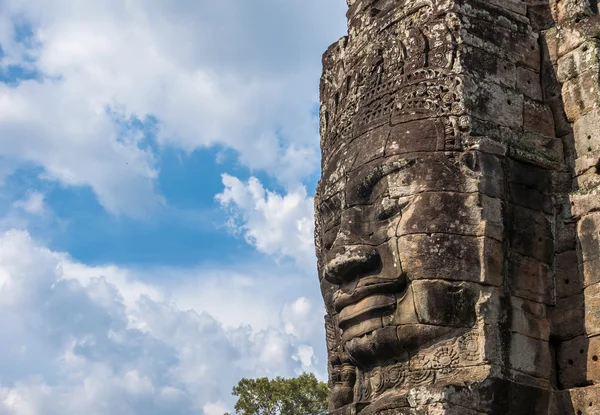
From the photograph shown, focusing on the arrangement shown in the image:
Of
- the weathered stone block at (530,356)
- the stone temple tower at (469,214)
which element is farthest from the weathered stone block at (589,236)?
the weathered stone block at (530,356)

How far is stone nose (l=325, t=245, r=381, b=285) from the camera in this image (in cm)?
885

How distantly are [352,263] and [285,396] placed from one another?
16656mm

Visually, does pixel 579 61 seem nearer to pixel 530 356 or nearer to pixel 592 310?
pixel 592 310

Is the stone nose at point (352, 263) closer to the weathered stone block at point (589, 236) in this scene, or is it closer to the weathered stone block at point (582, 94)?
the weathered stone block at point (589, 236)

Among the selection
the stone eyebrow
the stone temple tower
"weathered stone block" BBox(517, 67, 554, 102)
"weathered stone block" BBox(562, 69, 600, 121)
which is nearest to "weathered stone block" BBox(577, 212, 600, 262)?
the stone temple tower

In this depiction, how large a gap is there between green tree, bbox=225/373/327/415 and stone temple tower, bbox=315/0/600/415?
14.9m

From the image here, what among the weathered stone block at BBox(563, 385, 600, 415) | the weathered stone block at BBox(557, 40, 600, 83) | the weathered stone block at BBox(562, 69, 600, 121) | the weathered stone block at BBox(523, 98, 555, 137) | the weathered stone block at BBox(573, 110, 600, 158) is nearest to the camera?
the weathered stone block at BBox(563, 385, 600, 415)

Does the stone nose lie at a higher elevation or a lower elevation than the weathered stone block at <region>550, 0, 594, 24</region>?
lower

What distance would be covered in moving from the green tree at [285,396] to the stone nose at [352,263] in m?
16.1

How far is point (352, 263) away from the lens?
350 inches

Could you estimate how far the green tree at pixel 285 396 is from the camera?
2472 cm

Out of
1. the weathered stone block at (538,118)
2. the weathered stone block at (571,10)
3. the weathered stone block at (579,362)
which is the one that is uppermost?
the weathered stone block at (571,10)

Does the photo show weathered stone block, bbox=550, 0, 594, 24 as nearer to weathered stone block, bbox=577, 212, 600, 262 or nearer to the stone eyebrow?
weathered stone block, bbox=577, 212, 600, 262

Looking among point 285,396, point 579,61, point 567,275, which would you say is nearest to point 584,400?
point 567,275
